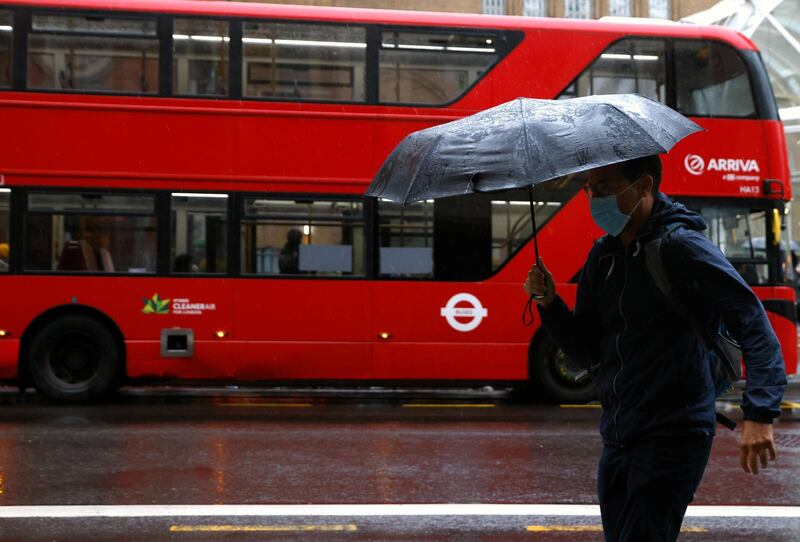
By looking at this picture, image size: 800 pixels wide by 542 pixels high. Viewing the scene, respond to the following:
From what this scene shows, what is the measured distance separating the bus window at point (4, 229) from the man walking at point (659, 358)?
932cm

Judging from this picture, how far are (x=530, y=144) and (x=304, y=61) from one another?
28.7 ft

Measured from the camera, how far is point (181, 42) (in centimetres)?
1166

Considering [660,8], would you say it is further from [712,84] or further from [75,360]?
[75,360]

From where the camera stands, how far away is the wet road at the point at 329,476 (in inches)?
233

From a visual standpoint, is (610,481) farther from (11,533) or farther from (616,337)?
(11,533)

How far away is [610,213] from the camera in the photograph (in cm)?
332

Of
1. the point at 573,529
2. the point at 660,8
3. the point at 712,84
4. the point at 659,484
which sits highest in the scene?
the point at 660,8

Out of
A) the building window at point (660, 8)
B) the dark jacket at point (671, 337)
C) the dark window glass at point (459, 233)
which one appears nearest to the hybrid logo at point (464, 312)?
the dark window glass at point (459, 233)

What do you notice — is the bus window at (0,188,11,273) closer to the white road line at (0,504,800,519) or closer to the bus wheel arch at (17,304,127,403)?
the bus wheel arch at (17,304,127,403)

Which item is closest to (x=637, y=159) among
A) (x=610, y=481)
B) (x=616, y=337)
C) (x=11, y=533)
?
(x=616, y=337)

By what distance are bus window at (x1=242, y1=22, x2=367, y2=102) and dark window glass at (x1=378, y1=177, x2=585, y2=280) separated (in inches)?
56.0

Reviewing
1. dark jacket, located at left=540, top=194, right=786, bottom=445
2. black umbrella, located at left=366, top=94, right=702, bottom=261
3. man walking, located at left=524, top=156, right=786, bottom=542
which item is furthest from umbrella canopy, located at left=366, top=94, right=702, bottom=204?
dark jacket, located at left=540, top=194, right=786, bottom=445

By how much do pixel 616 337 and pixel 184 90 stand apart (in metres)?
9.11

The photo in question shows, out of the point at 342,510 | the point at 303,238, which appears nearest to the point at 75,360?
the point at 303,238
